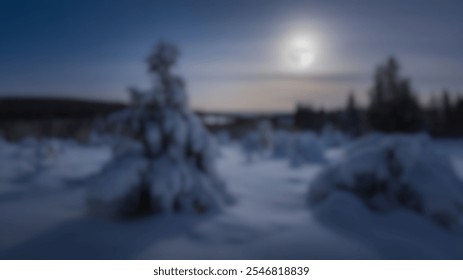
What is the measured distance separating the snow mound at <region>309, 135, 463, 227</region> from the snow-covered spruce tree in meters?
2.02

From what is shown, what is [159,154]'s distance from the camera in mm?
3842

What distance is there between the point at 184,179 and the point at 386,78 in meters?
3.70

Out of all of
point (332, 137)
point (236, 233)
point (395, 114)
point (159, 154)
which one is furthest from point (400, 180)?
point (332, 137)

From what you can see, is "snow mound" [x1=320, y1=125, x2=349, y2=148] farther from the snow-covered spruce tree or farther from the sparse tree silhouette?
the snow-covered spruce tree

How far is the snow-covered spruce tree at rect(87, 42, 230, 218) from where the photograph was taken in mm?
A: 3393

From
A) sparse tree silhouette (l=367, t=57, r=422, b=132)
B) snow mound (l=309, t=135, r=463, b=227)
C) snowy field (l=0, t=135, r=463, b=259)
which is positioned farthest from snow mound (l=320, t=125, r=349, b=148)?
snowy field (l=0, t=135, r=463, b=259)

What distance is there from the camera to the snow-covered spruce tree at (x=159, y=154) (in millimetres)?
3393

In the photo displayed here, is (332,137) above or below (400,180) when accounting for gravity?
below

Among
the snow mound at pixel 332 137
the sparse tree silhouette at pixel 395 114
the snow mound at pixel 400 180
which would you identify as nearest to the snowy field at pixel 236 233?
the snow mound at pixel 400 180

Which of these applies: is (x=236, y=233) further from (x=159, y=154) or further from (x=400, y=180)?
(x=400, y=180)

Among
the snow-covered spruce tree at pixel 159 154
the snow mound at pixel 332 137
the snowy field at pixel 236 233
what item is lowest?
the snow mound at pixel 332 137

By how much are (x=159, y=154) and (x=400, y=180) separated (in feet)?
12.2

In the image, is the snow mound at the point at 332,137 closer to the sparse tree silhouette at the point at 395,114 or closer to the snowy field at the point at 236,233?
the sparse tree silhouette at the point at 395,114

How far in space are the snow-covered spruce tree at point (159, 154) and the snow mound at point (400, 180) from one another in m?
2.02
